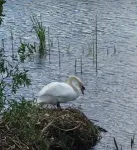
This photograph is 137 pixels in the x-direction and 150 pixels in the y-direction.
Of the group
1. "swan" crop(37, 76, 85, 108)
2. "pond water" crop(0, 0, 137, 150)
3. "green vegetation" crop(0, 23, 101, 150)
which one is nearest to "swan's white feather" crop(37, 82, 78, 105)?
"swan" crop(37, 76, 85, 108)

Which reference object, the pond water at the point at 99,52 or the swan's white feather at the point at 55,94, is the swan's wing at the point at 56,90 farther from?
the pond water at the point at 99,52

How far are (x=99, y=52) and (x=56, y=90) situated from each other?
6.53 metres

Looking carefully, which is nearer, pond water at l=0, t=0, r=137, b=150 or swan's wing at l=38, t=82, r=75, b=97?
swan's wing at l=38, t=82, r=75, b=97

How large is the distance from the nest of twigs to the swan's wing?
1076 millimetres

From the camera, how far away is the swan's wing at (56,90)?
13250mm

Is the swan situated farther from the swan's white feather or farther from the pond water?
the pond water

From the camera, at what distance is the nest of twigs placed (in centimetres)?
1000

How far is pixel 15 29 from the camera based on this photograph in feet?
72.7

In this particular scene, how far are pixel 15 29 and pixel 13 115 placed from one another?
12214 mm

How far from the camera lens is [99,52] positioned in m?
19.7

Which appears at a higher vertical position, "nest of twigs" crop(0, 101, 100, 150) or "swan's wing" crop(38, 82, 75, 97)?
"swan's wing" crop(38, 82, 75, 97)

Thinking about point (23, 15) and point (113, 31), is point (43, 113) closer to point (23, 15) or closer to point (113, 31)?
point (113, 31)

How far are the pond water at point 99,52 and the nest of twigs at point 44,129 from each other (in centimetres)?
57

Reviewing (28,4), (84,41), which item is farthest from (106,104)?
(28,4)
